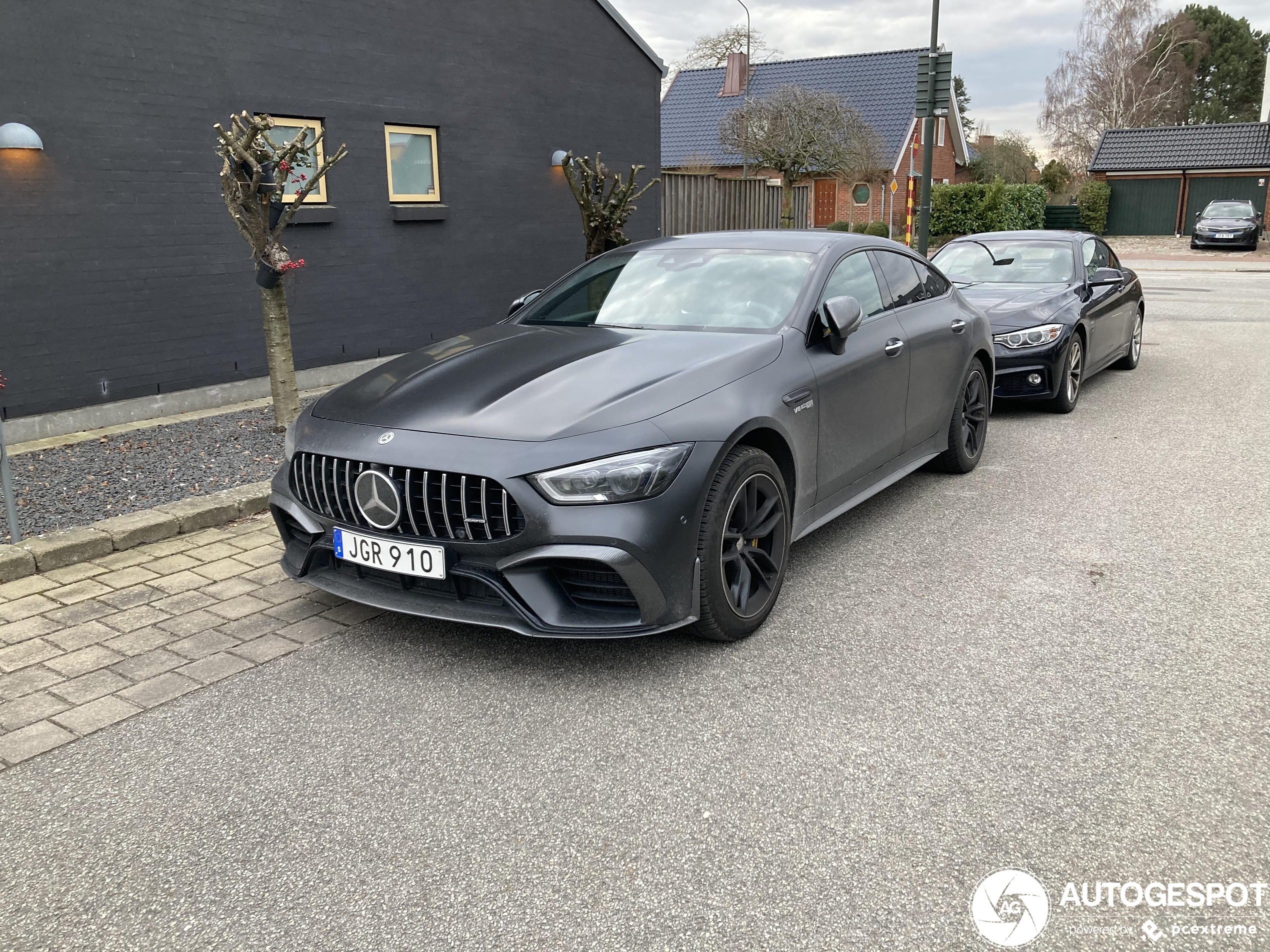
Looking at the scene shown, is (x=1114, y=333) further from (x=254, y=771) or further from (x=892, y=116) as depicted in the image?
(x=892, y=116)

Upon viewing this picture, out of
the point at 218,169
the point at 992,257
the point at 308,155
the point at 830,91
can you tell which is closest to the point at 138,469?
the point at 218,169

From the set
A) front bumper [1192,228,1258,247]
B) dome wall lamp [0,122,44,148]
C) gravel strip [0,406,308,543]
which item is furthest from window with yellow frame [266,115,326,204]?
front bumper [1192,228,1258,247]

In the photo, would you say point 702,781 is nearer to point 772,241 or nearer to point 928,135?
point 772,241

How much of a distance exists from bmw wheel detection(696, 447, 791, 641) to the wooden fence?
10.0 metres

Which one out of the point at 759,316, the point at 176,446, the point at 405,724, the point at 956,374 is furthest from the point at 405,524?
the point at 176,446

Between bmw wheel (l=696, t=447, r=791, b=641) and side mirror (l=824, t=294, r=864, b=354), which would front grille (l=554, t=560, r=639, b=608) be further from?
side mirror (l=824, t=294, r=864, b=354)

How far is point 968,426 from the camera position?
6.64m

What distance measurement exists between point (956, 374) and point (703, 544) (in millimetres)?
3055

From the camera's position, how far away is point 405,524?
12.5 ft

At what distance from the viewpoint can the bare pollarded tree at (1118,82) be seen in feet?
178

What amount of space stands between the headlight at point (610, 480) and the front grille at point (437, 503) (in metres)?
0.15

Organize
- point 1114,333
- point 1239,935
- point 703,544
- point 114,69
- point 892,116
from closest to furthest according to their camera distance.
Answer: point 1239,935 → point 703,544 → point 114,69 → point 1114,333 → point 892,116

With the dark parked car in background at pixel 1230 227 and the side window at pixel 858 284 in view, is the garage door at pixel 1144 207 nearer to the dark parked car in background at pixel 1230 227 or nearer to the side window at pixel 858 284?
the dark parked car in background at pixel 1230 227

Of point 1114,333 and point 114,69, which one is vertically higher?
point 114,69
